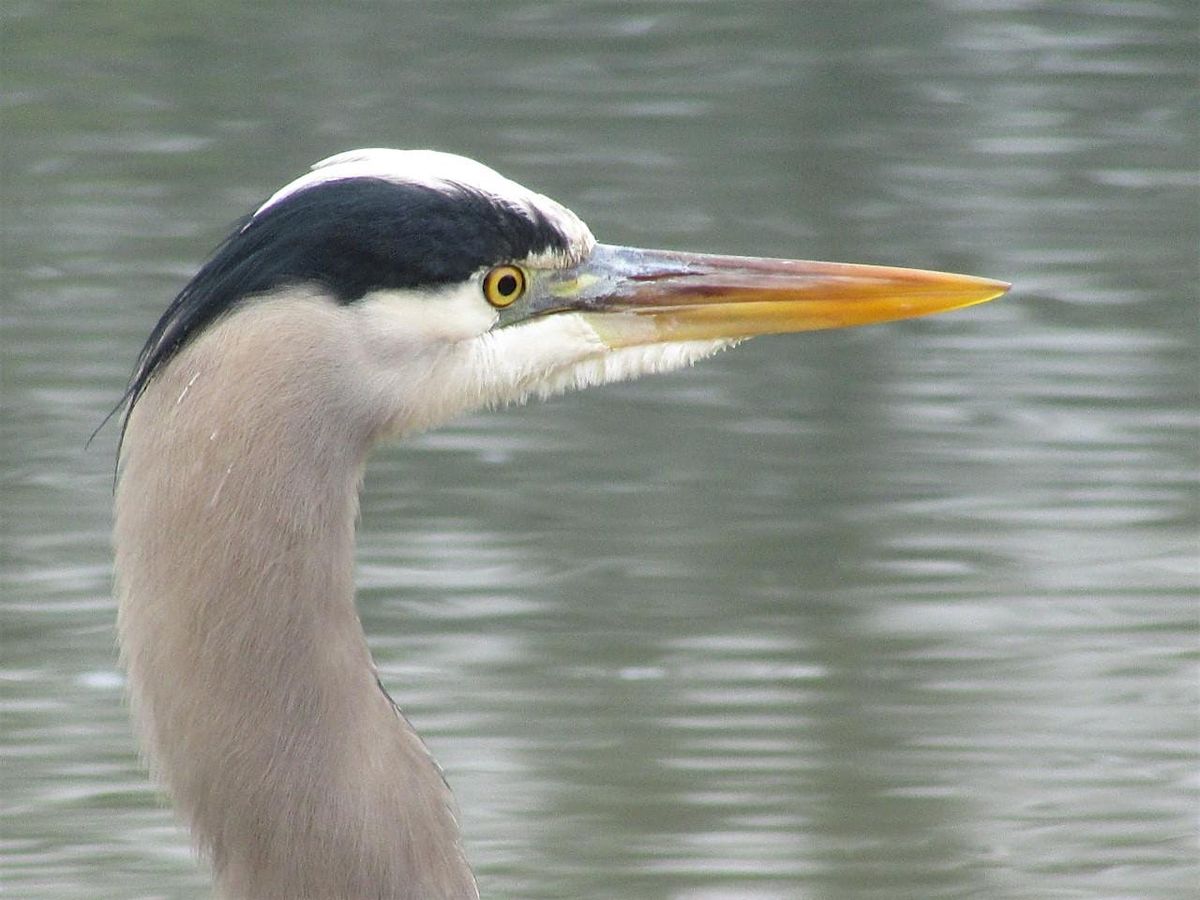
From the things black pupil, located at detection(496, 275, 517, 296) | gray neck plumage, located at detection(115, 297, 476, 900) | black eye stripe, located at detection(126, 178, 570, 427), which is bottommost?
gray neck plumage, located at detection(115, 297, 476, 900)

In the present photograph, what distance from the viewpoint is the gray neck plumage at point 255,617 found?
3.54 m

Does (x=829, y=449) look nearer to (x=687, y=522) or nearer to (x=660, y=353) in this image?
(x=687, y=522)

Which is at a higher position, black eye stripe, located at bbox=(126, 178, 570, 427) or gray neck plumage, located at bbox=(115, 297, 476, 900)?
black eye stripe, located at bbox=(126, 178, 570, 427)

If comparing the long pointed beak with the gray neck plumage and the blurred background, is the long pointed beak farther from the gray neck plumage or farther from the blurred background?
the blurred background

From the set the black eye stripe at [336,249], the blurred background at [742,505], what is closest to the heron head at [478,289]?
the black eye stripe at [336,249]

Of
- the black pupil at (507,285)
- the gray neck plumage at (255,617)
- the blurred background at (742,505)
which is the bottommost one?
the blurred background at (742,505)

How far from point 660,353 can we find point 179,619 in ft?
3.38

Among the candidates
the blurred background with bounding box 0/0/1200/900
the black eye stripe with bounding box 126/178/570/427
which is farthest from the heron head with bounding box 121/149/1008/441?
the blurred background with bounding box 0/0/1200/900

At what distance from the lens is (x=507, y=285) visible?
3.92 m

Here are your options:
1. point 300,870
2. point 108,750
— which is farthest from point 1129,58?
point 300,870

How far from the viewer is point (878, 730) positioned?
6.07 metres

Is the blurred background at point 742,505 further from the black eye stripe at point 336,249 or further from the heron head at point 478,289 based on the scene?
the black eye stripe at point 336,249

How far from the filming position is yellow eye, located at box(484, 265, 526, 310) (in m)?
3.87

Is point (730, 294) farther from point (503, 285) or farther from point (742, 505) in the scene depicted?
point (742, 505)
